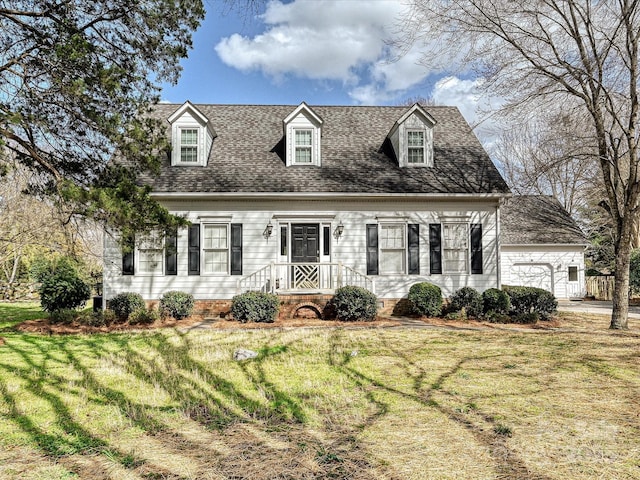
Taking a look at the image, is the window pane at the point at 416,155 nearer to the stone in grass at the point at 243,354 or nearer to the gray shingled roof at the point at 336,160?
the gray shingled roof at the point at 336,160

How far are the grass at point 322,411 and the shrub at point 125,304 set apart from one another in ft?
13.7

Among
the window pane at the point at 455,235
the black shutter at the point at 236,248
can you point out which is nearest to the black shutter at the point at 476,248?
the window pane at the point at 455,235

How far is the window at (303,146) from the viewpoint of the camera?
1508cm

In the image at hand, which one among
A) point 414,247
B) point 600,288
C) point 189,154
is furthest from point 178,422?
point 600,288

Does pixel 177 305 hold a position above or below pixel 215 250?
below

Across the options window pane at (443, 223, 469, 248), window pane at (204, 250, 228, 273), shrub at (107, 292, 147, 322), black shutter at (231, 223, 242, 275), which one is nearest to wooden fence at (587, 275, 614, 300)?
window pane at (443, 223, 469, 248)

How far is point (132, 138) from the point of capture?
9.17 meters

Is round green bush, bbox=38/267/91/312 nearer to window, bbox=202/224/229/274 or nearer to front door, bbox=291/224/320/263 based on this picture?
window, bbox=202/224/229/274

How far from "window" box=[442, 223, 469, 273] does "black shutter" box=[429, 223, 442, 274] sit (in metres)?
0.18

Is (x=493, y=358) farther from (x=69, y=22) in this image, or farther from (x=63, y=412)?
(x=69, y=22)

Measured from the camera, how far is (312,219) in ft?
46.9

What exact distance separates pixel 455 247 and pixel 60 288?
1366 centimetres

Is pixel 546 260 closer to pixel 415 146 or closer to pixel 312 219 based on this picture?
pixel 415 146

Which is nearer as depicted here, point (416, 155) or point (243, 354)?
point (243, 354)
